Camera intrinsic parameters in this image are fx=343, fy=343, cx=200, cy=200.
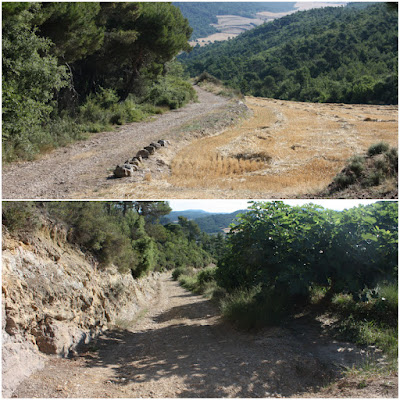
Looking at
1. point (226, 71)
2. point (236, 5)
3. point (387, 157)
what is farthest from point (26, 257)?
point (236, 5)

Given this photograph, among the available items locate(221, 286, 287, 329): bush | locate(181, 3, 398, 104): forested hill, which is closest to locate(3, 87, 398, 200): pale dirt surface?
locate(221, 286, 287, 329): bush

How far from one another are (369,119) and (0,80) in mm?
21204

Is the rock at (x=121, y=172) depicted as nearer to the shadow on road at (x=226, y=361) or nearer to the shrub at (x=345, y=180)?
the shadow on road at (x=226, y=361)

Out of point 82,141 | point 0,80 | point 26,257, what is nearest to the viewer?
point 26,257

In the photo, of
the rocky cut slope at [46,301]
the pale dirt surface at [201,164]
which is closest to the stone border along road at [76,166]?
the pale dirt surface at [201,164]

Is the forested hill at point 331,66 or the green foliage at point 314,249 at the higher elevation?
the forested hill at point 331,66

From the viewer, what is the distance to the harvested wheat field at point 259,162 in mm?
9594

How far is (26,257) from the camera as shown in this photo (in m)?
6.42

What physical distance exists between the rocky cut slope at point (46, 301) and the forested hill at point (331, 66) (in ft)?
178

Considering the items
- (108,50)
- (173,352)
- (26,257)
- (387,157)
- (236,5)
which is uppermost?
(236,5)

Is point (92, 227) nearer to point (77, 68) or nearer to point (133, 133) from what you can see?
point (133, 133)

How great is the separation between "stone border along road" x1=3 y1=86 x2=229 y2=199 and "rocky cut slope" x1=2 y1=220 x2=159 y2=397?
5.52ft

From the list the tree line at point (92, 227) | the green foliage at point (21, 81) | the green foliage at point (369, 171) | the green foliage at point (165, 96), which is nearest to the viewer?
the tree line at point (92, 227)

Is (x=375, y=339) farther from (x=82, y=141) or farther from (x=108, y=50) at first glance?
(x=108, y=50)
